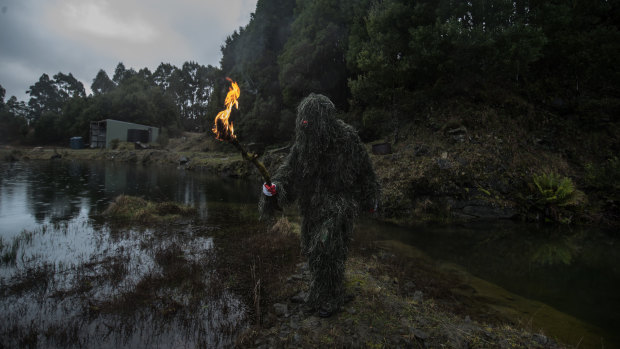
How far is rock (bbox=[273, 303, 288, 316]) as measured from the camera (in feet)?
14.5

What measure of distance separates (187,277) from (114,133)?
56274 millimetres

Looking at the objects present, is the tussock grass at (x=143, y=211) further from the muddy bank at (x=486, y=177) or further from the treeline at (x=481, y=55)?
the treeline at (x=481, y=55)

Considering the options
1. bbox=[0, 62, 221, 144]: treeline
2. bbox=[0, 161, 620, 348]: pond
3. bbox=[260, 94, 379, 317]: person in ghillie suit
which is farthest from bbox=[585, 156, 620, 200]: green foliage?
bbox=[0, 62, 221, 144]: treeline

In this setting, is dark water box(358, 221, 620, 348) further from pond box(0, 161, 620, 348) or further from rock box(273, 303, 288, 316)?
rock box(273, 303, 288, 316)

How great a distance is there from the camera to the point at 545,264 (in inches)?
287

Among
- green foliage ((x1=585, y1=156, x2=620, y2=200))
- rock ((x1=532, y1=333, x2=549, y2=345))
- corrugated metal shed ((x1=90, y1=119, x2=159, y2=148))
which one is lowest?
rock ((x1=532, y1=333, x2=549, y2=345))

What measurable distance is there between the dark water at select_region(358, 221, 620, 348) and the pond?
3 cm

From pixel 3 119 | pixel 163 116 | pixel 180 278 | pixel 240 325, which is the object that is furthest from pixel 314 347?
pixel 3 119

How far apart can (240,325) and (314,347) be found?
1204mm

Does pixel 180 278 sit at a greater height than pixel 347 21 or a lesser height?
lesser

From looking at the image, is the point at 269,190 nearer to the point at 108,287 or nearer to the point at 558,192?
the point at 108,287

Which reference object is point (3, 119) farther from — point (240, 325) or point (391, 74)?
point (240, 325)

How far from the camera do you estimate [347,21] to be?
77.5 feet

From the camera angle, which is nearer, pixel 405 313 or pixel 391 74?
pixel 405 313
